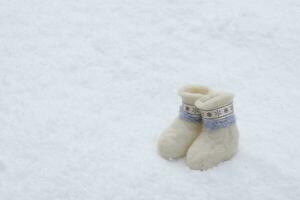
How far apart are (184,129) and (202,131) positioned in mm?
75

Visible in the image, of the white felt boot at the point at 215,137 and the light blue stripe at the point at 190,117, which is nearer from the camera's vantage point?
the white felt boot at the point at 215,137

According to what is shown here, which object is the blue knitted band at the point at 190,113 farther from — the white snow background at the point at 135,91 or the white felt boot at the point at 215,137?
the white snow background at the point at 135,91

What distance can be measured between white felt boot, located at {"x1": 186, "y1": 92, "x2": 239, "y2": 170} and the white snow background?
0.05m

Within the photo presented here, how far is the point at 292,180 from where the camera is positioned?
5.59ft

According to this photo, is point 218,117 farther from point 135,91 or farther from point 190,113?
point 135,91

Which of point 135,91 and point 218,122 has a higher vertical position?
point 218,122

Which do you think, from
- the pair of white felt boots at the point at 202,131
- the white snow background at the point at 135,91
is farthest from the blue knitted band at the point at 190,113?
the white snow background at the point at 135,91

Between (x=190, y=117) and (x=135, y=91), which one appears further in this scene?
(x=135, y=91)

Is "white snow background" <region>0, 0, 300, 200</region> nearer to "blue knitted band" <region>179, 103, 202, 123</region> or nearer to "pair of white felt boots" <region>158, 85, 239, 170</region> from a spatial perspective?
"pair of white felt boots" <region>158, 85, 239, 170</region>

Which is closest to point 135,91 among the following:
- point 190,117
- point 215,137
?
point 190,117

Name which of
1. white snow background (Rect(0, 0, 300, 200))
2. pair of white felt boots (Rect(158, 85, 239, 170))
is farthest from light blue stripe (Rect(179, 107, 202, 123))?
white snow background (Rect(0, 0, 300, 200))

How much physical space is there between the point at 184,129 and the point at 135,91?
64cm

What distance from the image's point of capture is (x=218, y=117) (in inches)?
67.8

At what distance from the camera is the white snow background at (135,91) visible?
1.74 meters
